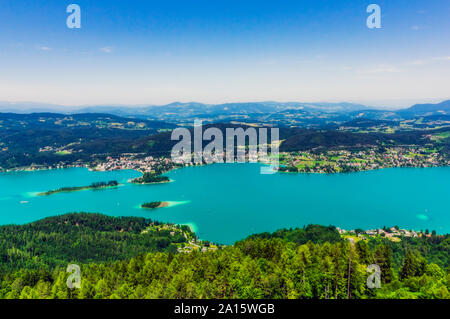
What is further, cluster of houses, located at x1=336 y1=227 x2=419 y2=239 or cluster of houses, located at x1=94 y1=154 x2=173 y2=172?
cluster of houses, located at x1=94 y1=154 x2=173 y2=172

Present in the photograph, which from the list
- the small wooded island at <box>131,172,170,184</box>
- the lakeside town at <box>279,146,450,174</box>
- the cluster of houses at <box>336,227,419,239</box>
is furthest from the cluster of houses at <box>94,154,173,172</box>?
the cluster of houses at <box>336,227,419,239</box>

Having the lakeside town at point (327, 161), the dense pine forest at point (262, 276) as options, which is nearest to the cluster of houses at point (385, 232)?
the dense pine forest at point (262, 276)

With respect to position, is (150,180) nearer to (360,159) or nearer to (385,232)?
(385,232)

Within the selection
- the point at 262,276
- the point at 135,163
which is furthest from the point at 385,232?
the point at 135,163

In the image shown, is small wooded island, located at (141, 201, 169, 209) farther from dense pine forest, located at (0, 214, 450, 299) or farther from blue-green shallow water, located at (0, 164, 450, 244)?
dense pine forest, located at (0, 214, 450, 299)
